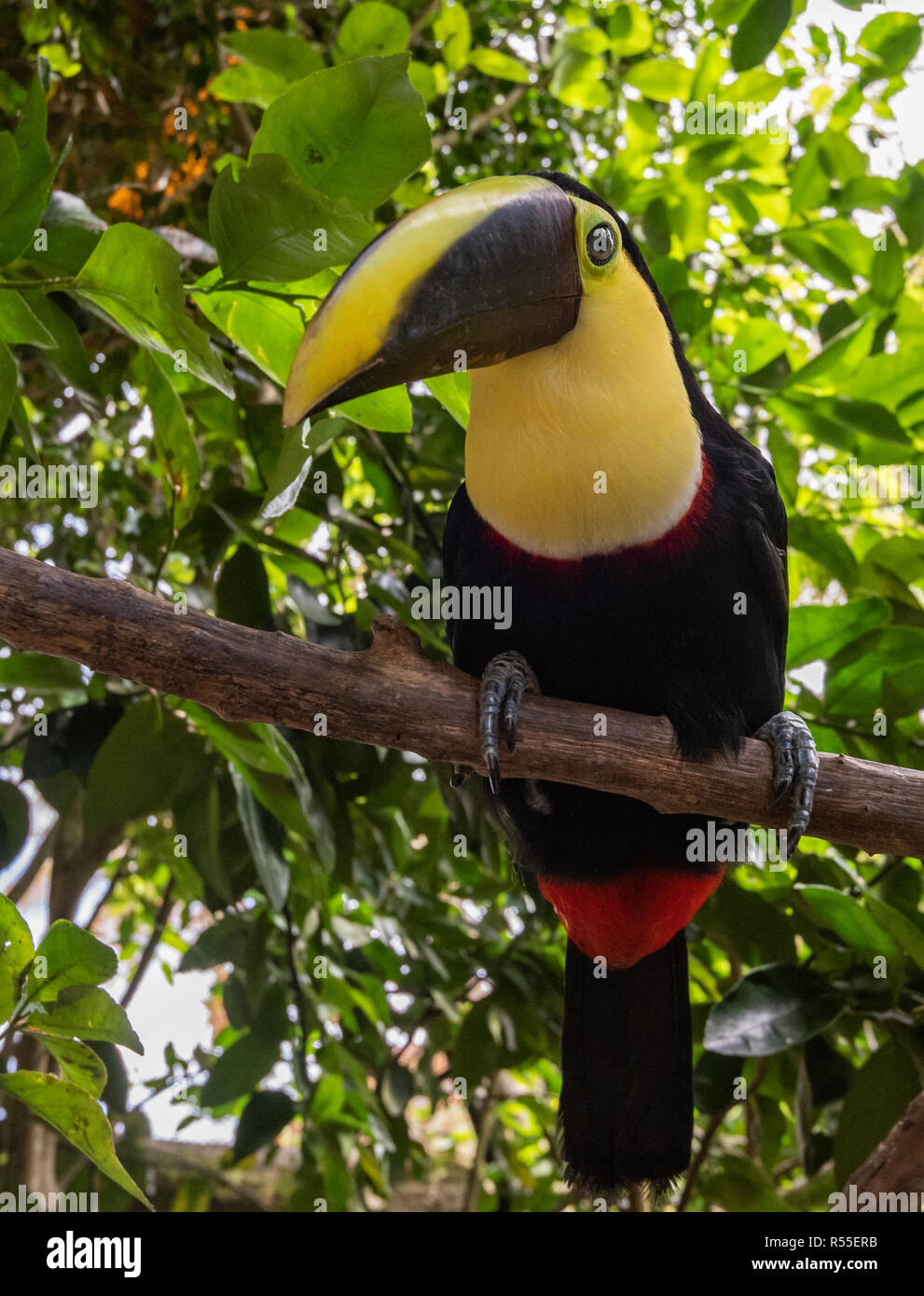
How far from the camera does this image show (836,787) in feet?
4.27

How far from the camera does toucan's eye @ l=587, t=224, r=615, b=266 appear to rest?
139 cm

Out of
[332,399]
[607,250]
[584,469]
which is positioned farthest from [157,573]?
[607,250]

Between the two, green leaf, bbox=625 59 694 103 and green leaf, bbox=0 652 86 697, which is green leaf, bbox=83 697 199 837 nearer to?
green leaf, bbox=0 652 86 697

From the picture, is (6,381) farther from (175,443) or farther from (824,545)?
(824,545)

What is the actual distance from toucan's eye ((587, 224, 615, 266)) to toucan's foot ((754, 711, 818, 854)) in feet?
2.06

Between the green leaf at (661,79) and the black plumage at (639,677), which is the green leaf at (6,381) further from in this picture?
the green leaf at (661,79)

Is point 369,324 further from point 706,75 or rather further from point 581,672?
point 706,75

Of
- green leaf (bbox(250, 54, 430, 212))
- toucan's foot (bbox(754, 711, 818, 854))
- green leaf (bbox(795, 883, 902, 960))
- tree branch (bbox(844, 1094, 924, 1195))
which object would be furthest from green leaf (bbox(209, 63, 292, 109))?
tree branch (bbox(844, 1094, 924, 1195))

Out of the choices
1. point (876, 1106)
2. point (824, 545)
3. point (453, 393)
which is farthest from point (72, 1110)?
point (824, 545)

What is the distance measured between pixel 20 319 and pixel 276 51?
811mm

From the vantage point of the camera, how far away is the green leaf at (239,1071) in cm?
192

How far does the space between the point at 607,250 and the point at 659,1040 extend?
115 centimetres

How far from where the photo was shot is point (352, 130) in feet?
4.07

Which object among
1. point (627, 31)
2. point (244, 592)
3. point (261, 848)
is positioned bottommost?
point (261, 848)
